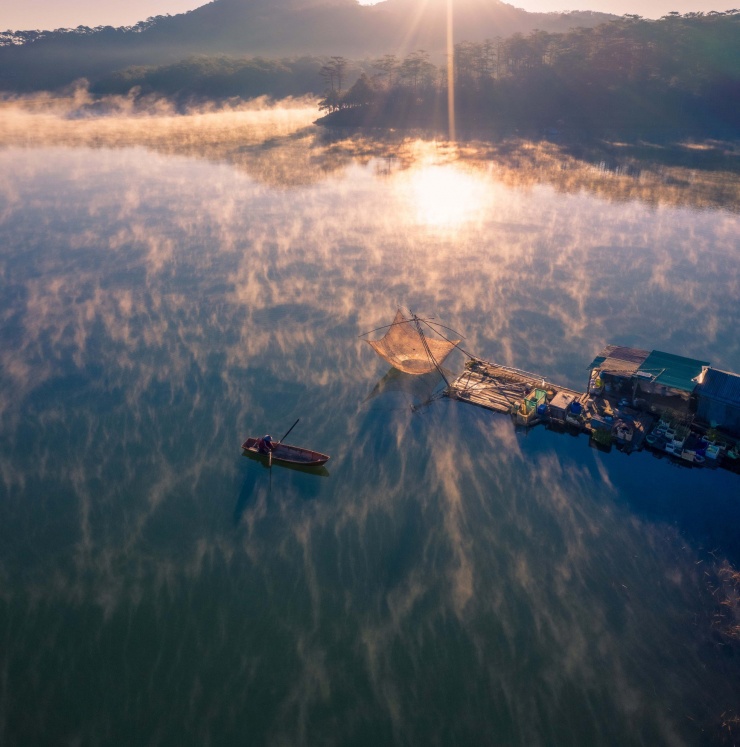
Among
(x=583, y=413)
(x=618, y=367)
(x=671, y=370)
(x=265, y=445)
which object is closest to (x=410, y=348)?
(x=583, y=413)

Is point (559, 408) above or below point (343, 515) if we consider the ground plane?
above

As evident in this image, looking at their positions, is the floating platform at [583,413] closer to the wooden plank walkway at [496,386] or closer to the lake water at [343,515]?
the wooden plank walkway at [496,386]

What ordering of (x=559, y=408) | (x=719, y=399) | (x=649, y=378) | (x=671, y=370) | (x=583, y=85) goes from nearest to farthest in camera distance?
(x=719, y=399)
(x=649, y=378)
(x=671, y=370)
(x=559, y=408)
(x=583, y=85)

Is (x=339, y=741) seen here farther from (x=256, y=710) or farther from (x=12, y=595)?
(x=12, y=595)

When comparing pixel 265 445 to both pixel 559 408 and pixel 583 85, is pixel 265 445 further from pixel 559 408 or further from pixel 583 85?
pixel 583 85

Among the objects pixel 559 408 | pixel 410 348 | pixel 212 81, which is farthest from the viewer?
pixel 212 81

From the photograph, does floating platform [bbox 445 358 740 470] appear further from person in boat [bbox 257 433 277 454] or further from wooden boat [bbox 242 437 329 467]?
person in boat [bbox 257 433 277 454]
